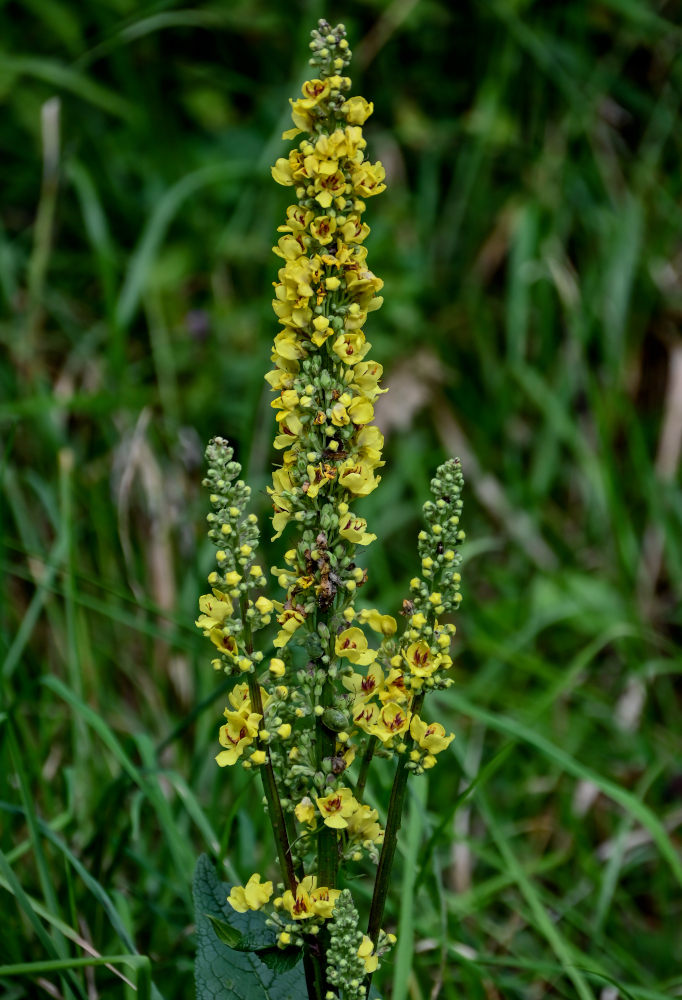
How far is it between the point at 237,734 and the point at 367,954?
34 centimetres

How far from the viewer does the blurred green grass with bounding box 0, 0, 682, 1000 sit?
2.62 meters

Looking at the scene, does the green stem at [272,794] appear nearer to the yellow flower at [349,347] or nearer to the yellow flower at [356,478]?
the yellow flower at [356,478]

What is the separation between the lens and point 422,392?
12.6 ft

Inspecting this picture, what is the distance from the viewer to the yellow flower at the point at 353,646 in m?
1.22

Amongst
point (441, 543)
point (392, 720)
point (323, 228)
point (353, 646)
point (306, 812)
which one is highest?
point (323, 228)

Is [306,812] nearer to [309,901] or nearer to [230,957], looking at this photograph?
[309,901]

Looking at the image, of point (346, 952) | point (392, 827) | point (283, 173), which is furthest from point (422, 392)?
point (346, 952)

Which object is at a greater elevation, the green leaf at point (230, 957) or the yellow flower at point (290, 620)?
the yellow flower at point (290, 620)

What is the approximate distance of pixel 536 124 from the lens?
4.29m

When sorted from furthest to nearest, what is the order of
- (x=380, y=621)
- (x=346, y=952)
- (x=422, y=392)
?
(x=422, y=392) → (x=380, y=621) → (x=346, y=952)

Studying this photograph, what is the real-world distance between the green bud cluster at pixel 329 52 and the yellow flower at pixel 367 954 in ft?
3.74

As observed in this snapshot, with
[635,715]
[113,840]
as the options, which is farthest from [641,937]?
[113,840]

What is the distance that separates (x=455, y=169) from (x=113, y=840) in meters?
3.39

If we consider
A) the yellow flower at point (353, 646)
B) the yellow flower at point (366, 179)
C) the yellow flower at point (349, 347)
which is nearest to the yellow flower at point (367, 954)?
the yellow flower at point (353, 646)
